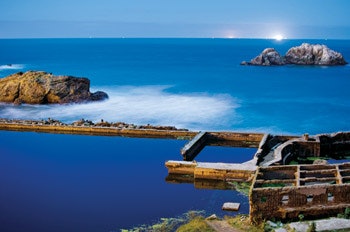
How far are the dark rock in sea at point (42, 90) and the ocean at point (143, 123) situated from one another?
1.54 m

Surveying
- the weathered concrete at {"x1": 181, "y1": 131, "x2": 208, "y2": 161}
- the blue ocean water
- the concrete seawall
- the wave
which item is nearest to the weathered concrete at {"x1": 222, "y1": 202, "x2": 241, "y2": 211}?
the weathered concrete at {"x1": 181, "y1": 131, "x2": 208, "y2": 161}

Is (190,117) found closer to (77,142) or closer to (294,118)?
(294,118)

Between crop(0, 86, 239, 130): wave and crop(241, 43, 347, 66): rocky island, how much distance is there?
154 ft

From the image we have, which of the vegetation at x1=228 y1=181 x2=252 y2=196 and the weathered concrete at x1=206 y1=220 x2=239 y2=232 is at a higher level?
the vegetation at x1=228 y1=181 x2=252 y2=196

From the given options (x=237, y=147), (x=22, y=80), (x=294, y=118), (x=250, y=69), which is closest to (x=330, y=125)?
(x=294, y=118)

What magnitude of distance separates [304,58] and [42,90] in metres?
72.0

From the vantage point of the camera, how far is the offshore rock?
104375 mm

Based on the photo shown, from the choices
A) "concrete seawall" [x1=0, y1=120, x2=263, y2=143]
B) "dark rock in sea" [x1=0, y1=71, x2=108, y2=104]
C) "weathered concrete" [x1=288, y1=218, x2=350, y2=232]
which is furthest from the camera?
"dark rock in sea" [x1=0, y1=71, x2=108, y2=104]

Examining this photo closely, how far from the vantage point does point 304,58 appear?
106562mm

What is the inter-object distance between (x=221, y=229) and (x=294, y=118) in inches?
1324

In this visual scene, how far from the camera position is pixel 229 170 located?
23.4 metres

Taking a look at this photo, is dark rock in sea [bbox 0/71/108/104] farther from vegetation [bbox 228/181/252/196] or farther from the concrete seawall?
vegetation [bbox 228/181/252/196]

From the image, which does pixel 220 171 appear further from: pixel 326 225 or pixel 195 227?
pixel 326 225

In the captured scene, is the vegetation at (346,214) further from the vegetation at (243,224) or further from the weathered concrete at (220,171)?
the weathered concrete at (220,171)
